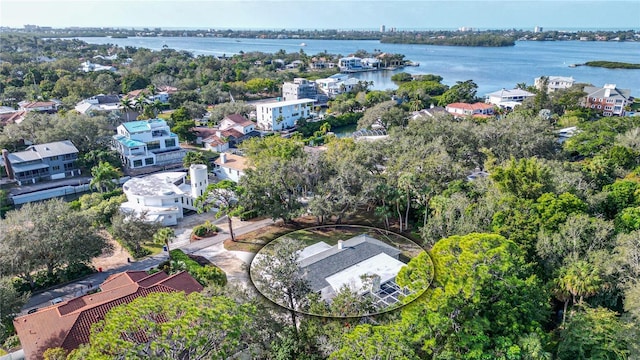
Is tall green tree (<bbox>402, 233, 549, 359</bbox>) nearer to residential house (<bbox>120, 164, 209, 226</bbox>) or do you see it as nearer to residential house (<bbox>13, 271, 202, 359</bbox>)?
residential house (<bbox>13, 271, 202, 359</bbox>)

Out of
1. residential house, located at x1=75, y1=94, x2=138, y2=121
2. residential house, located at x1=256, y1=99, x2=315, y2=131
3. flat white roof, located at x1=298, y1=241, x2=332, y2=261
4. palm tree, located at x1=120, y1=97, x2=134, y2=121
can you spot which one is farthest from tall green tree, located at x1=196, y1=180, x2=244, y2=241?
palm tree, located at x1=120, y1=97, x2=134, y2=121

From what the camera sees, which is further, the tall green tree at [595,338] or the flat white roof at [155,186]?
the flat white roof at [155,186]

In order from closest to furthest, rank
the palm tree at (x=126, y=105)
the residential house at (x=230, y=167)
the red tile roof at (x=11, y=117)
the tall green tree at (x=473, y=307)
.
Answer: the tall green tree at (x=473, y=307)
the residential house at (x=230, y=167)
the red tile roof at (x=11, y=117)
the palm tree at (x=126, y=105)

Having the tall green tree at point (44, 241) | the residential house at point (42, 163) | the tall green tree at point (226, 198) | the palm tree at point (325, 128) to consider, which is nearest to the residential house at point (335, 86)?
the palm tree at point (325, 128)

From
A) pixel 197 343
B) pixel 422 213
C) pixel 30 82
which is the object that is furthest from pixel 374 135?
pixel 30 82

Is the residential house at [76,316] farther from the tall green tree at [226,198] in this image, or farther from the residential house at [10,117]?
the residential house at [10,117]
